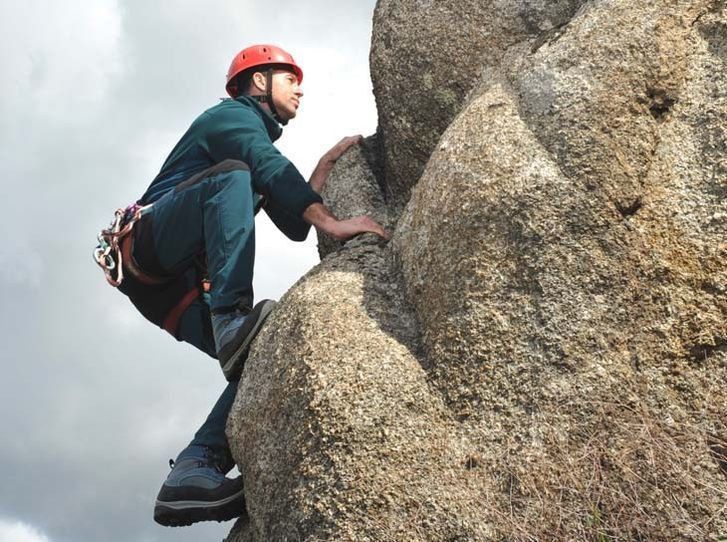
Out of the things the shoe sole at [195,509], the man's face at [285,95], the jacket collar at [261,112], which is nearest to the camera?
the shoe sole at [195,509]

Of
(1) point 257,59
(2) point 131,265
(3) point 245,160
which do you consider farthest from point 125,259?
(1) point 257,59

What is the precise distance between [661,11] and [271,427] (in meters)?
4.20

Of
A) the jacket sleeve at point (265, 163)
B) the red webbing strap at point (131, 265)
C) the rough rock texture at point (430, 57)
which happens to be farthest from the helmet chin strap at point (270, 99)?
the red webbing strap at point (131, 265)

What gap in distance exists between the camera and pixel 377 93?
10.1m

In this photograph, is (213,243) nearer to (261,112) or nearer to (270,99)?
(261,112)

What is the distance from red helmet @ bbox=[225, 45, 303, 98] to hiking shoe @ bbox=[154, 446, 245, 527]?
13.3 feet

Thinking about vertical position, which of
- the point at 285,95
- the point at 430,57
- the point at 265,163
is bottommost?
the point at 265,163

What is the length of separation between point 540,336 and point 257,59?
4784 millimetres

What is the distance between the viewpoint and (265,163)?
28.7 ft

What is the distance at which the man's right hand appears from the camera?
8.55 meters

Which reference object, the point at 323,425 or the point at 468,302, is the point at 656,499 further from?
the point at 323,425

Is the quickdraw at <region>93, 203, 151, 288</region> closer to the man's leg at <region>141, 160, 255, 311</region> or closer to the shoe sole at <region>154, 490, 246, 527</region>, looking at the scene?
the man's leg at <region>141, 160, 255, 311</region>

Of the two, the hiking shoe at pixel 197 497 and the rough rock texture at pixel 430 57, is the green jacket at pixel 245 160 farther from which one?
the hiking shoe at pixel 197 497

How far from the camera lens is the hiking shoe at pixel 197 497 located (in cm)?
805
